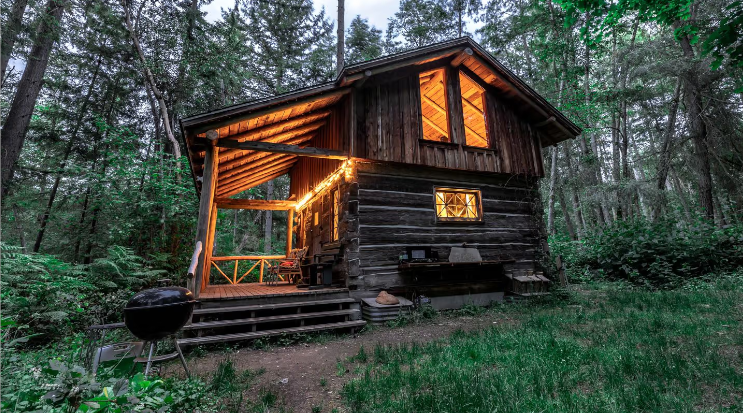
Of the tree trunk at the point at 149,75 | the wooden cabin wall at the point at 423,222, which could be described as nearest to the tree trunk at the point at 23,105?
the tree trunk at the point at 149,75

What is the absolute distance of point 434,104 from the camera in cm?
1176

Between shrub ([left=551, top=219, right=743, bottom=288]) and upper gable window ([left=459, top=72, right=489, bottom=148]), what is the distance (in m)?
6.31

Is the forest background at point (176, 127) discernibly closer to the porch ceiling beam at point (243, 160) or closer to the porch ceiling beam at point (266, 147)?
the porch ceiling beam at point (243, 160)

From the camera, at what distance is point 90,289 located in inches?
315

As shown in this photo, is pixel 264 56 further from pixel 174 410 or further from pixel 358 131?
pixel 174 410

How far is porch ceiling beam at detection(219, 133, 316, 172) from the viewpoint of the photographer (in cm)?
923

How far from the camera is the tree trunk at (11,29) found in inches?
340

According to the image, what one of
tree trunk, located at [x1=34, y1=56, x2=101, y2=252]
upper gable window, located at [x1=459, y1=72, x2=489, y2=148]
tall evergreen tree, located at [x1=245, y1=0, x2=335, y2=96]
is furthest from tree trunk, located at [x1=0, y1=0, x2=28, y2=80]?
upper gable window, located at [x1=459, y1=72, x2=489, y2=148]

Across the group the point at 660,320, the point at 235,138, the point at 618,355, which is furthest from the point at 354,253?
the point at 660,320

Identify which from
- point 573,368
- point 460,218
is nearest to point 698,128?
point 460,218

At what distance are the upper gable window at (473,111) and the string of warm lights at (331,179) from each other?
14.2 ft

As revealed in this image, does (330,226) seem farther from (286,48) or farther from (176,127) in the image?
(286,48)

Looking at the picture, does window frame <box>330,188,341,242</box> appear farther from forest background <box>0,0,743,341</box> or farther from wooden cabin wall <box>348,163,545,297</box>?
forest background <box>0,0,743,341</box>

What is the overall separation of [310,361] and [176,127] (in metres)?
17.8
